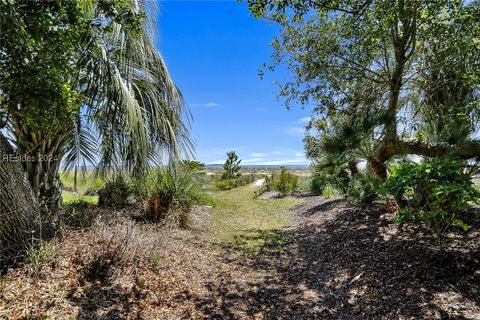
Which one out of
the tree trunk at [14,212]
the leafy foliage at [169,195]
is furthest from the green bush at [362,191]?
the tree trunk at [14,212]

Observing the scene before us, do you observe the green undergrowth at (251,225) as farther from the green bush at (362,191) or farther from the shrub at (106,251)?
the shrub at (106,251)

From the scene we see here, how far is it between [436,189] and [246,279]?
2902 mm

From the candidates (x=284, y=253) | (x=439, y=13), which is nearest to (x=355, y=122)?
(x=439, y=13)

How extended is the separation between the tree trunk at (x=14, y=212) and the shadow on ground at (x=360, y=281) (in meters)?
2.18

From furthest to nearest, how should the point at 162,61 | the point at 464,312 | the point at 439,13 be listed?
the point at 162,61, the point at 439,13, the point at 464,312

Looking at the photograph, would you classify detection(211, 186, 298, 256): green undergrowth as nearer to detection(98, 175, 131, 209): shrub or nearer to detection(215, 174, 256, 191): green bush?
detection(98, 175, 131, 209): shrub

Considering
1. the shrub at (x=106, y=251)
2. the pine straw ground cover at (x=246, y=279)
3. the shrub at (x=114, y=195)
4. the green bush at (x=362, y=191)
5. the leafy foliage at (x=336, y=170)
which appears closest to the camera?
the pine straw ground cover at (x=246, y=279)

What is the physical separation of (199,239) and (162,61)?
13.0 feet

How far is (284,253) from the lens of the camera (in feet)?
18.3

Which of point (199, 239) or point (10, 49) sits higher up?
point (10, 49)

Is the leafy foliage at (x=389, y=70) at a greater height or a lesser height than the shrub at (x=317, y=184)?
greater

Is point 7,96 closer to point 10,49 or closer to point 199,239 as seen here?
point 10,49

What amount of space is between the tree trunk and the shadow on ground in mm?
2178

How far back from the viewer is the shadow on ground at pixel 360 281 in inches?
121
